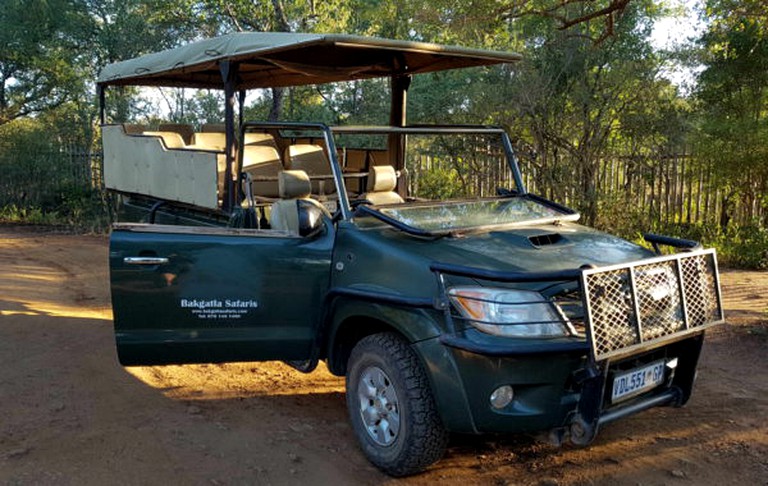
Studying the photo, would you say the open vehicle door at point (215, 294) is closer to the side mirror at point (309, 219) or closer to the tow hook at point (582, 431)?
the side mirror at point (309, 219)

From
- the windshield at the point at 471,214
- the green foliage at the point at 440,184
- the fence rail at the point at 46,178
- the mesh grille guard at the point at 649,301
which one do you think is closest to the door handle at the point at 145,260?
the windshield at the point at 471,214

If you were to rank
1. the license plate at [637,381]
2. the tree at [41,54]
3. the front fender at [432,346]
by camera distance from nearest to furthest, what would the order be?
the front fender at [432,346] → the license plate at [637,381] → the tree at [41,54]

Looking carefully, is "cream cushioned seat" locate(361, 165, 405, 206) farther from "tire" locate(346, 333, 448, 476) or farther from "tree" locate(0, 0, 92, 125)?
"tree" locate(0, 0, 92, 125)

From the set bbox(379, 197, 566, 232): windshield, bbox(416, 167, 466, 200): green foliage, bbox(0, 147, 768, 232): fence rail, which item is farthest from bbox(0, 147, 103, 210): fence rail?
bbox(379, 197, 566, 232): windshield

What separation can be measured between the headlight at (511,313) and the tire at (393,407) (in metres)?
0.44

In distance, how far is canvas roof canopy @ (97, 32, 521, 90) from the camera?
514 cm

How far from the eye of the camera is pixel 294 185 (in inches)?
190

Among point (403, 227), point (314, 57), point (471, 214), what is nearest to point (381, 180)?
point (471, 214)

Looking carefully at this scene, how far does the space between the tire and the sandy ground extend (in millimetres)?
161

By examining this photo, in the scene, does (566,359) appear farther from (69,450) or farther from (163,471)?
(69,450)

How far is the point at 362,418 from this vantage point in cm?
391

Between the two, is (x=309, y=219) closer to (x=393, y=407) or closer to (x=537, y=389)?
(x=393, y=407)

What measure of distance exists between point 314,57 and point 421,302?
12.1ft

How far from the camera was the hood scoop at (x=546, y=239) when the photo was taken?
13.2 feet
